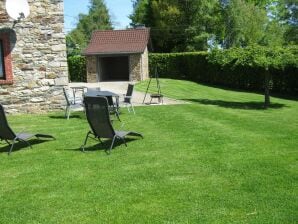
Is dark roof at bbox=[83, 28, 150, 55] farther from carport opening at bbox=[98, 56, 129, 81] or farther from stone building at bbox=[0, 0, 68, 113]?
stone building at bbox=[0, 0, 68, 113]

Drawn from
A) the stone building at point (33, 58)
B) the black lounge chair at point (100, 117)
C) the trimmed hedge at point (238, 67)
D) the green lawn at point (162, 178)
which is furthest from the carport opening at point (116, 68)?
the black lounge chair at point (100, 117)

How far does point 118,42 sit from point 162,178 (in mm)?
31953

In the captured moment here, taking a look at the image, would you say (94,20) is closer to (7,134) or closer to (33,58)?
(33,58)

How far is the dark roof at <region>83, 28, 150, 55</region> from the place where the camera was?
36594mm

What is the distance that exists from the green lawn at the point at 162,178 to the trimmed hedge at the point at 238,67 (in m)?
6.43

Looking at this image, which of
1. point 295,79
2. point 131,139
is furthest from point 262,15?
point 131,139

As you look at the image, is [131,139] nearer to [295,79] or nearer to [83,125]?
[83,125]

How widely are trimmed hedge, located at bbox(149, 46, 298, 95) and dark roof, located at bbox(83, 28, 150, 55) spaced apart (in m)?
2.64

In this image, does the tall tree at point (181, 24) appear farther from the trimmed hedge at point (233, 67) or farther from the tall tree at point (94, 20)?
the tall tree at point (94, 20)

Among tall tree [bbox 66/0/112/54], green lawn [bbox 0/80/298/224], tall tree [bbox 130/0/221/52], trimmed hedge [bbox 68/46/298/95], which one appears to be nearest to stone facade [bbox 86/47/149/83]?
trimmed hedge [bbox 68/46/298/95]

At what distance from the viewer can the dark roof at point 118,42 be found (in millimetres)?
36594

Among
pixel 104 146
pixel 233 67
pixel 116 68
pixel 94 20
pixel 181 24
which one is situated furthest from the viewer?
pixel 94 20

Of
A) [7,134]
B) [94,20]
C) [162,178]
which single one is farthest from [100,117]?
[94,20]

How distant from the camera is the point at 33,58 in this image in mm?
15141
